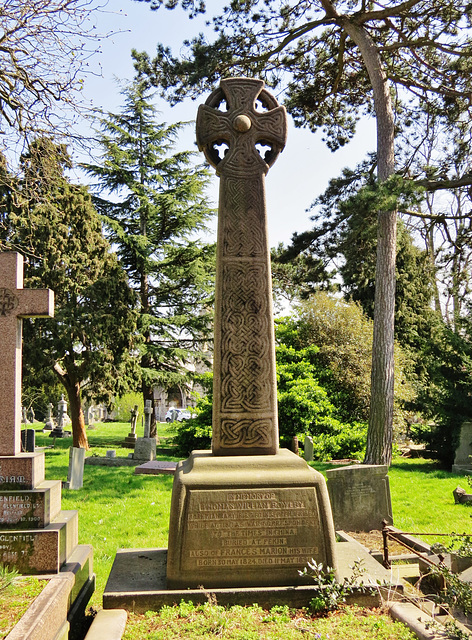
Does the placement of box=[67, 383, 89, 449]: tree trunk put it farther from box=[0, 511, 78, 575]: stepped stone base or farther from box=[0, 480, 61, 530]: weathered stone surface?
box=[0, 511, 78, 575]: stepped stone base

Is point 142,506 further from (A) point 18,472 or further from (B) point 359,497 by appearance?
(A) point 18,472

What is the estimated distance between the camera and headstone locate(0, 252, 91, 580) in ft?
14.4

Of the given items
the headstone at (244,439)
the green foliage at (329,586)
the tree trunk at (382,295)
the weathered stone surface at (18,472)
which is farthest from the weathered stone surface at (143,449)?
the green foliage at (329,586)

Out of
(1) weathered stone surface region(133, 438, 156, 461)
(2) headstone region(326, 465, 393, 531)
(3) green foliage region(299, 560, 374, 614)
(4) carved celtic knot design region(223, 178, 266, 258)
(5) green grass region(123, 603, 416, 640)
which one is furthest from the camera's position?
(1) weathered stone surface region(133, 438, 156, 461)

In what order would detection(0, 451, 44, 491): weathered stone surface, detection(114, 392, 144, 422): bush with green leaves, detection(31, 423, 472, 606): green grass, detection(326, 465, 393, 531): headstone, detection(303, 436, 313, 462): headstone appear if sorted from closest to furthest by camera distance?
detection(0, 451, 44, 491): weathered stone surface
detection(31, 423, 472, 606): green grass
detection(326, 465, 393, 531): headstone
detection(303, 436, 313, 462): headstone
detection(114, 392, 144, 422): bush with green leaves

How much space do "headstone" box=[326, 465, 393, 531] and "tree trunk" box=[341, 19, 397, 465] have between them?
4.11m

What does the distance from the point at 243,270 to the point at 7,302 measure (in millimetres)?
2267

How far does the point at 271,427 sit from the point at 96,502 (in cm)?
586

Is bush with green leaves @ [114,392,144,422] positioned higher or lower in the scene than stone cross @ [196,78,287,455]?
lower

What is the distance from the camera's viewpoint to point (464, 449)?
1373cm

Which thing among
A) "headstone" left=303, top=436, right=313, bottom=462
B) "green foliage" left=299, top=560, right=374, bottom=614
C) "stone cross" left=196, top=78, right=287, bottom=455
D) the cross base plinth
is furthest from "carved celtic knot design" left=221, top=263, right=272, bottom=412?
"headstone" left=303, top=436, right=313, bottom=462

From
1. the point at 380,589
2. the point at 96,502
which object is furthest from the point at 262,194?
the point at 96,502

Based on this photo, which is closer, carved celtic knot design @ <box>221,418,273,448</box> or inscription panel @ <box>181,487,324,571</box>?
inscription panel @ <box>181,487,324,571</box>

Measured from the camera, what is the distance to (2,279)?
5102 mm
